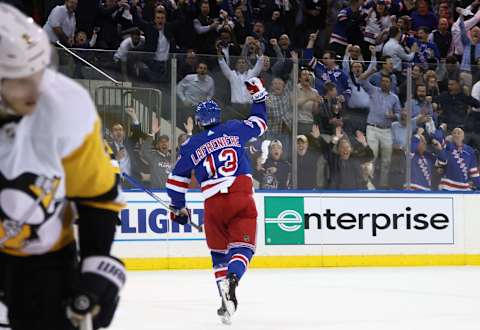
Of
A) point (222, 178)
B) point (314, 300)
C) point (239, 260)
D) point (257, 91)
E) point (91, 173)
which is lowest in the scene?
point (314, 300)

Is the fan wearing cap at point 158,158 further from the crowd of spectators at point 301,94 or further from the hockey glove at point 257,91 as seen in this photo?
the hockey glove at point 257,91

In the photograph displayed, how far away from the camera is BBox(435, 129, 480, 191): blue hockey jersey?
11422mm

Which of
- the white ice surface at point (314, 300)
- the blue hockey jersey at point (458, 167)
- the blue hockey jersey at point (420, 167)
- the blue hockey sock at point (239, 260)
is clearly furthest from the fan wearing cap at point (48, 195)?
the blue hockey jersey at point (458, 167)

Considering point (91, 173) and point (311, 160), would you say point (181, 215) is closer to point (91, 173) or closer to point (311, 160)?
point (311, 160)

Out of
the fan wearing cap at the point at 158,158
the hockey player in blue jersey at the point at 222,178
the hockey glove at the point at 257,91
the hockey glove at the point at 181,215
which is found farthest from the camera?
the fan wearing cap at the point at 158,158

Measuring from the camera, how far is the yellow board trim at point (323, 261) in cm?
1041

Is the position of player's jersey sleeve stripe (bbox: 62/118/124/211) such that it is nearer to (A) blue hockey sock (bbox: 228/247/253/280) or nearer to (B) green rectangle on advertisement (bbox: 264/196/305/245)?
(A) blue hockey sock (bbox: 228/247/253/280)

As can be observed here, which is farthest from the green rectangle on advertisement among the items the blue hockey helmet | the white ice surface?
the blue hockey helmet

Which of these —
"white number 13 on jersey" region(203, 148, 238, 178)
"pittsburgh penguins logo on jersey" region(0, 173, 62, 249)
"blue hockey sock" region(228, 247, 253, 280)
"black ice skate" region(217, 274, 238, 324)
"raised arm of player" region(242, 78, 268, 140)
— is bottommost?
"black ice skate" region(217, 274, 238, 324)

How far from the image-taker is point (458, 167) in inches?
452

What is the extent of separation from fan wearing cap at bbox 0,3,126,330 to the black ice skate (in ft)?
13.4

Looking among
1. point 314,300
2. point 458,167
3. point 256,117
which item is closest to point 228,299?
point 314,300

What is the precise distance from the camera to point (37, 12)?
12.2 meters

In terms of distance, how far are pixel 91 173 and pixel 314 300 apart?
564 cm
